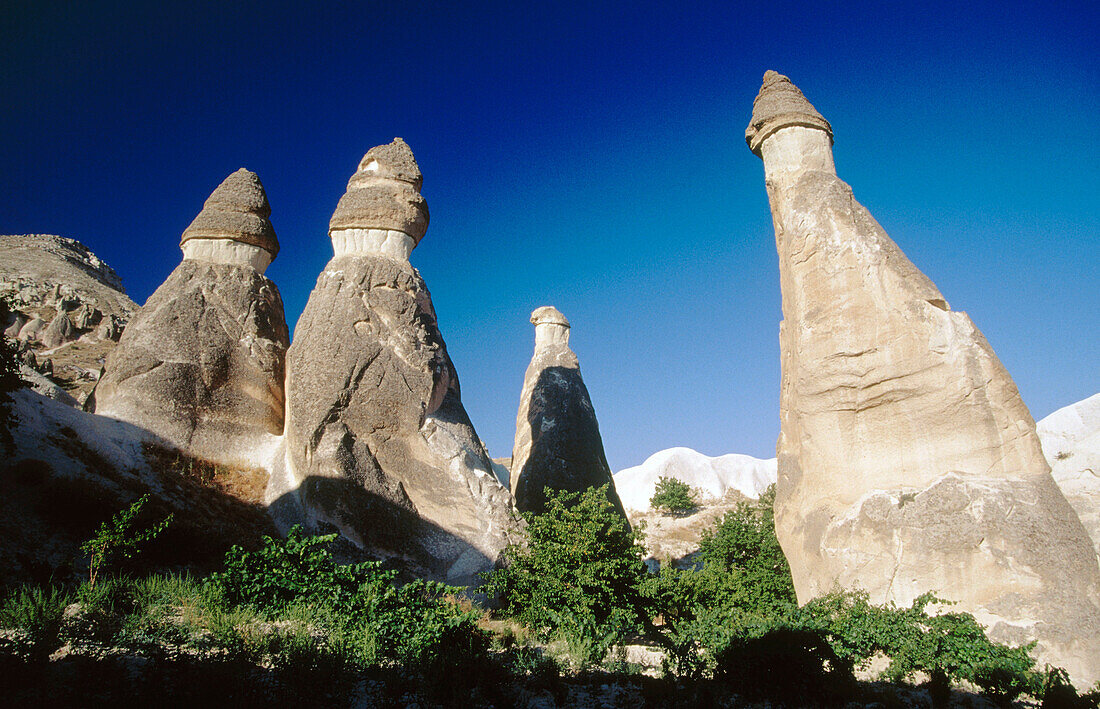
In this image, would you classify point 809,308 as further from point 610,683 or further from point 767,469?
point 767,469

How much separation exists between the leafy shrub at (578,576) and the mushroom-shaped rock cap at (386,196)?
6379 mm

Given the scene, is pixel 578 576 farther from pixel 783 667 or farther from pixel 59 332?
pixel 59 332

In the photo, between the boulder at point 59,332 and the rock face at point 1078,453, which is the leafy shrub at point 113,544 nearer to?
the rock face at point 1078,453

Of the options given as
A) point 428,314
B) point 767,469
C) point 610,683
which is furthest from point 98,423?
point 767,469

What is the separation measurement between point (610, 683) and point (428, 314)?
7.10 meters

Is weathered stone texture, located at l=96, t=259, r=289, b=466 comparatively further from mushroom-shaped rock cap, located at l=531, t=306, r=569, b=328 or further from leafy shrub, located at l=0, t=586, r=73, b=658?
mushroom-shaped rock cap, located at l=531, t=306, r=569, b=328

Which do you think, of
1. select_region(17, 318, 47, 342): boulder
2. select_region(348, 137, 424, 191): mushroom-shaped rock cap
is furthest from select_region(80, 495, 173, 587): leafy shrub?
select_region(17, 318, 47, 342): boulder

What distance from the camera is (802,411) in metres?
8.59

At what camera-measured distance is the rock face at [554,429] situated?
52.1 ft

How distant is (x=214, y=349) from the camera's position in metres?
11.1

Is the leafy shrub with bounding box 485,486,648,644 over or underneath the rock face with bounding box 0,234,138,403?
underneath

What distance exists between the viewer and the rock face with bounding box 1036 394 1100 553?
10438 mm

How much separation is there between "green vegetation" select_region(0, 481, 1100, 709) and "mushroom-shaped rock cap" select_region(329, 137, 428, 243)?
20.1 ft

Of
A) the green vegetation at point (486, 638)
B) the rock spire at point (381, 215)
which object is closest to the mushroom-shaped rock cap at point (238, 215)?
the rock spire at point (381, 215)
